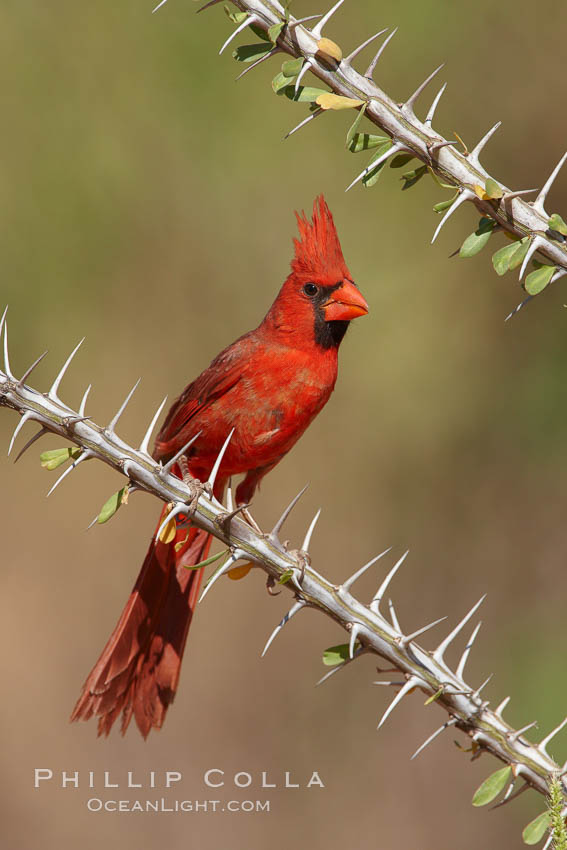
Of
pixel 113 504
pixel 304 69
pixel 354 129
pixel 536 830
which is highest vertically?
pixel 304 69

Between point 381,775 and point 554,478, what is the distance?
5.53ft

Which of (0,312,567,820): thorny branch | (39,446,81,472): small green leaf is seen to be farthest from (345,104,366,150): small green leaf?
(39,446,81,472): small green leaf

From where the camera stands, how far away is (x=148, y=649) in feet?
8.41

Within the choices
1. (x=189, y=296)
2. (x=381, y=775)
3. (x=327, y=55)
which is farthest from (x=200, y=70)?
(x=381, y=775)

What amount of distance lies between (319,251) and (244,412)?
503 millimetres

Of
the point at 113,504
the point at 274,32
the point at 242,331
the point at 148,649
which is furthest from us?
the point at 242,331

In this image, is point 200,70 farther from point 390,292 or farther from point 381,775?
point 381,775

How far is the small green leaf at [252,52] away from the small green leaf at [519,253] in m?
0.54

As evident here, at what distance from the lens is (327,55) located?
156 cm

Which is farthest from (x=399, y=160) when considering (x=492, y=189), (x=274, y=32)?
(x=274, y=32)

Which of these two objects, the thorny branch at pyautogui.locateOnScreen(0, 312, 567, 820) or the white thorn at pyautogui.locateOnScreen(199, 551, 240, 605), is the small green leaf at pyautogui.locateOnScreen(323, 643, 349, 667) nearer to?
the thorny branch at pyautogui.locateOnScreen(0, 312, 567, 820)

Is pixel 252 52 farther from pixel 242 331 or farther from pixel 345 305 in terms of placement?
pixel 242 331

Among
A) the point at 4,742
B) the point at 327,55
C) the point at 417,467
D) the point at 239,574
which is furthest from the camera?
the point at 417,467

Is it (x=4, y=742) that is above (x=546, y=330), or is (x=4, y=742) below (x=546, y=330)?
below
